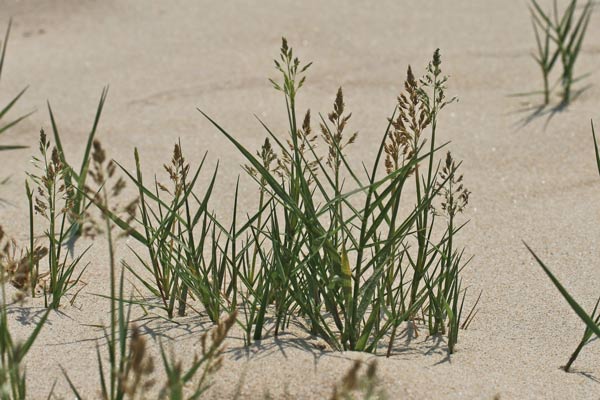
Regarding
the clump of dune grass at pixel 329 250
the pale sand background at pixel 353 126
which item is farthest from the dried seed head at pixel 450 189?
the pale sand background at pixel 353 126

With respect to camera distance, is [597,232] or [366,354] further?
[597,232]

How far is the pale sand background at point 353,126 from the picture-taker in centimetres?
184

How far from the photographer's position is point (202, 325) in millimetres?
1957

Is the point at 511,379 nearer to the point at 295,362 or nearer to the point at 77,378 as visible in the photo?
the point at 295,362

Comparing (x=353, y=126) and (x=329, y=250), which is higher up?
(x=353, y=126)

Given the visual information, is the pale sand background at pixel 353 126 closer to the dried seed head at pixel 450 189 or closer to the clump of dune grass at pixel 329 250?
the clump of dune grass at pixel 329 250

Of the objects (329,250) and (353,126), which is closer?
(329,250)

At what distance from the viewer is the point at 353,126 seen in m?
3.47

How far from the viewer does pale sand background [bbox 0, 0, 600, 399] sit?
1838 mm

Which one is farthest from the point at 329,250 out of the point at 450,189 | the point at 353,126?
the point at 353,126

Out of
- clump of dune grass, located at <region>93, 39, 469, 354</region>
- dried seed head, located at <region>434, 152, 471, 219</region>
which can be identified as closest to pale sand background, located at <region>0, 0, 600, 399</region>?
clump of dune grass, located at <region>93, 39, 469, 354</region>

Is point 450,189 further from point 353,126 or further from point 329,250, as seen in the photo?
point 353,126

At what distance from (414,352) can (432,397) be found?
0.24 metres

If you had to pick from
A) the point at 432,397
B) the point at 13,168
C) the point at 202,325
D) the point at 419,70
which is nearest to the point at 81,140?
the point at 13,168
